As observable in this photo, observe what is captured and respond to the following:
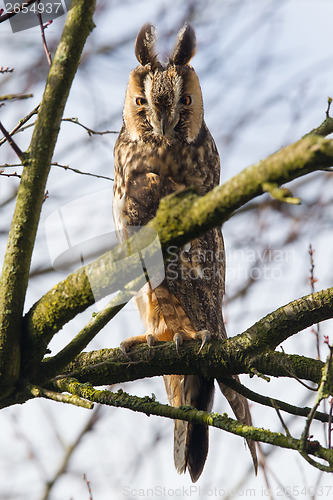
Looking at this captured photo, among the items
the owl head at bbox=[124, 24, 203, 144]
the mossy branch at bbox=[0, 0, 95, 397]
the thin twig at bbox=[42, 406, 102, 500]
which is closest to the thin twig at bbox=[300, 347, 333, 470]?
the mossy branch at bbox=[0, 0, 95, 397]

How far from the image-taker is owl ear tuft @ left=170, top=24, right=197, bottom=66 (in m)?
3.32

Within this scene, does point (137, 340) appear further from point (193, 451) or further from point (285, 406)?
point (285, 406)

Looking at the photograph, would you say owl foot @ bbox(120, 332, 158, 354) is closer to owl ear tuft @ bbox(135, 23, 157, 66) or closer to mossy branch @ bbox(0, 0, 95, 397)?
mossy branch @ bbox(0, 0, 95, 397)

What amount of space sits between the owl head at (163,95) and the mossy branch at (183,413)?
4.97 feet

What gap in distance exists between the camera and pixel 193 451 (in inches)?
129

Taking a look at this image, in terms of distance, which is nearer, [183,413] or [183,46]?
[183,413]

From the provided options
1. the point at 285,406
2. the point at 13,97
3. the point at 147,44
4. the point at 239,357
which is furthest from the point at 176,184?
the point at 285,406

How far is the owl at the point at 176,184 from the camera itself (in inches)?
121

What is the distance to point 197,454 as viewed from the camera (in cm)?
327

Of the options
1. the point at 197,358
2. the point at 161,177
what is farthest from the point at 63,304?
the point at 161,177

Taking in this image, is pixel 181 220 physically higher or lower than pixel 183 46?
lower

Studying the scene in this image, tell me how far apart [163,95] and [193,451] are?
2.11 m

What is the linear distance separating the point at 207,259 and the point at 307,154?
1990mm

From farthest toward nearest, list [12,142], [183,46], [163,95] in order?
[183,46] < [163,95] < [12,142]
